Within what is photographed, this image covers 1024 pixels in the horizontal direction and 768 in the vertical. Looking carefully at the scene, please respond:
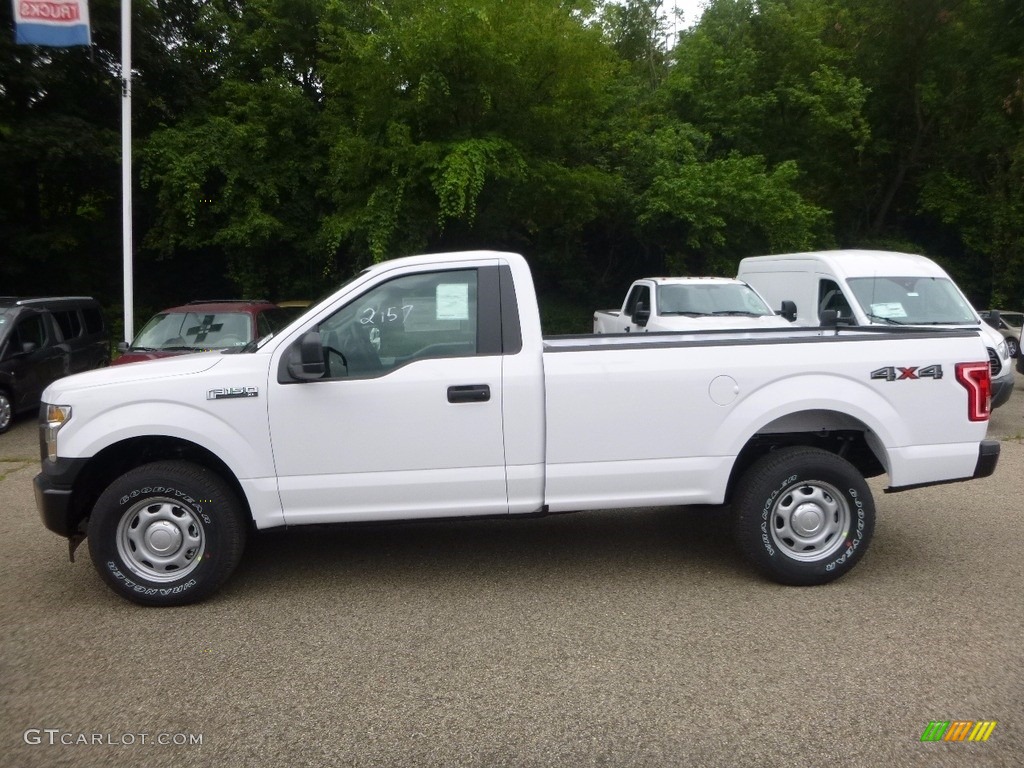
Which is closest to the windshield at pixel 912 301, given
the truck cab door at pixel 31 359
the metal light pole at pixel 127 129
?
the metal light pole at pixel 127 129

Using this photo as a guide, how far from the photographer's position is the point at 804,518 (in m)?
5.45

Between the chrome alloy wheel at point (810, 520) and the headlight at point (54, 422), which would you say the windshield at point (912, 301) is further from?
the headlight at point (54, 422)

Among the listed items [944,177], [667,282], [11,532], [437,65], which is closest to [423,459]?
[11,532]

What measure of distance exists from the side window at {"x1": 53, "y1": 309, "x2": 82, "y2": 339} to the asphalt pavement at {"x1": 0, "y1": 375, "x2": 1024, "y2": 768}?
7.59m

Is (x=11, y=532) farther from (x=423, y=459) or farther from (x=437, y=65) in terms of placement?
(x=437, y=65)

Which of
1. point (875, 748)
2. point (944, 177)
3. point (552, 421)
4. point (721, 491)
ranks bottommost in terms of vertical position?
point (875, 748)

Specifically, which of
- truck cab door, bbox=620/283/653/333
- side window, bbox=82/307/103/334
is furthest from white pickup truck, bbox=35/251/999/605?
side window, bbox=82/307/103/334

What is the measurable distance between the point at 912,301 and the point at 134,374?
9.93 m

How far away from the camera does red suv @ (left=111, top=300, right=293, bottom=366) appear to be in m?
10.6

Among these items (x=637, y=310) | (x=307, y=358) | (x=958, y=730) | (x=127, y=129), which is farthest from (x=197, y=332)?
(x=958, y=730)

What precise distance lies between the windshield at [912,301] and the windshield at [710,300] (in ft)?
4.38

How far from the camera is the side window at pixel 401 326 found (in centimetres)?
530

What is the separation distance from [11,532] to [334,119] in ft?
48.4

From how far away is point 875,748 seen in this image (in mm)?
3617
